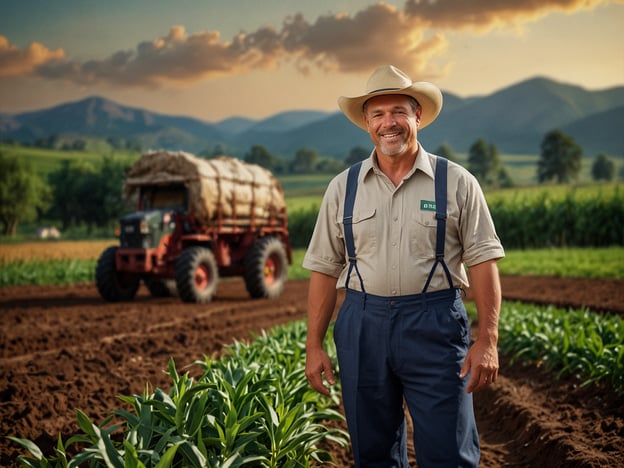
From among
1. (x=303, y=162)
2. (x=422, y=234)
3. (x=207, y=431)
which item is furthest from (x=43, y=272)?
(x=303, y=162)

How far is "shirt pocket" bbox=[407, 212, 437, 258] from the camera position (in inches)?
107

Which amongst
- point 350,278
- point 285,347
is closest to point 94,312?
point 285,347

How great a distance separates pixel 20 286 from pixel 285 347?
12.7 metres

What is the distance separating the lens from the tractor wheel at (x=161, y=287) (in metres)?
12.9

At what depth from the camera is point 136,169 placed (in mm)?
11570

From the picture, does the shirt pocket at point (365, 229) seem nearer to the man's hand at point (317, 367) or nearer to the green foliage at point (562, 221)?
the man's hand at point (317, 367)

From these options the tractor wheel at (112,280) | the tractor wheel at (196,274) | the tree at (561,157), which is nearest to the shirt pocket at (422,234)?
the tractor wheel at (196,274)

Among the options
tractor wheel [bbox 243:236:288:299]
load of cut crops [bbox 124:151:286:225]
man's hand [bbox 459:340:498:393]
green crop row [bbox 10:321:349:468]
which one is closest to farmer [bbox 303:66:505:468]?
man's hand [bbox 459:340:498:393]

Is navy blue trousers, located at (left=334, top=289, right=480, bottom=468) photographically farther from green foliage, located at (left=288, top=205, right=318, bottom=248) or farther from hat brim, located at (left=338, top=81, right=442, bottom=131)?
green foliage, located at (left=288, top=205, right=318, bottom=248)

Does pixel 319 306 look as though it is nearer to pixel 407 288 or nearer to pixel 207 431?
pixel 407 288

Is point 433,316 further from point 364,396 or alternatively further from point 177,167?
point 177,167

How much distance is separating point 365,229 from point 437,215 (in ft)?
1.14

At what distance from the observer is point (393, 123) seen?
2826mm

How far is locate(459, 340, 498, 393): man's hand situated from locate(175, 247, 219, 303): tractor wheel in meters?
8.29
